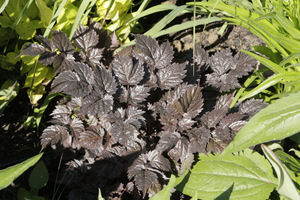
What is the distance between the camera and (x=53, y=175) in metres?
1.95

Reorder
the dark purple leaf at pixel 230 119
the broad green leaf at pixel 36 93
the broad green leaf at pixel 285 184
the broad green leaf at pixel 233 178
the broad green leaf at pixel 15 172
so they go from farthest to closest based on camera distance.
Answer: the broad green leaf at pixel 36 93 < the dark purple leaf at pixel 230 119 < the broad green leaf at pixel 233 178 < the broad green leaf at pixel 285 184 < the broad green leaf at pixel 15 172

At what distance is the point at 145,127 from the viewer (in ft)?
5.55

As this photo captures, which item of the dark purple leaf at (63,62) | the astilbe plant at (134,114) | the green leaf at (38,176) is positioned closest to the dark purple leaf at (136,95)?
the astilbe plant at (134,114)

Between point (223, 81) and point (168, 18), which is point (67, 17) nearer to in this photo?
point (168, 18)

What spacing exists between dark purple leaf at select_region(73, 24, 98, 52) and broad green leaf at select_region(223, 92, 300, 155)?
3.00ft

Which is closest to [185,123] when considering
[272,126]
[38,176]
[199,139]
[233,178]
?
[199,139]

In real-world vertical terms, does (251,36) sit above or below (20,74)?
above

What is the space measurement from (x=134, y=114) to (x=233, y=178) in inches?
21.8

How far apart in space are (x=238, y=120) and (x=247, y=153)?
166mm

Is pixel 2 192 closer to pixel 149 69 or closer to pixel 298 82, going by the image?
pixel 149 69

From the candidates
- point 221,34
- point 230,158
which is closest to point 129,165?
point 230,158

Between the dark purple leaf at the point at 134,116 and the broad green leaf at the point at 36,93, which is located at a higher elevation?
the dark purple leaf at the point at 134,116

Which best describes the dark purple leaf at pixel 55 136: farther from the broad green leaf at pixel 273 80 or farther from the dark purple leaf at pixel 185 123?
the broad green leaf at pixel 273 80

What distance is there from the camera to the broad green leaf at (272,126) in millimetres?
1282
